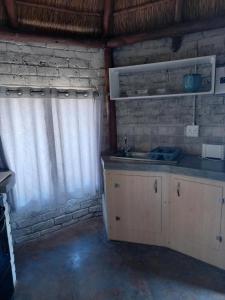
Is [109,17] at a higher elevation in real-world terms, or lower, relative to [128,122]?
higher

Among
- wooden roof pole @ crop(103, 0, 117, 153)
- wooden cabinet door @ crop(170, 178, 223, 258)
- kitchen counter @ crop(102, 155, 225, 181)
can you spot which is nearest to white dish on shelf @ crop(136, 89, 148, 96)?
wooden roof pole @ crop(103, 0, 117, 153)

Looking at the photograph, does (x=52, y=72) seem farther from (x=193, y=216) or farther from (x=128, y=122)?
(x=193, y=216)

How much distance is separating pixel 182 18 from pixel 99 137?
65.1 inches

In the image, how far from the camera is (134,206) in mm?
2736

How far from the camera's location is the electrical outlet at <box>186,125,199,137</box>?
2.86m

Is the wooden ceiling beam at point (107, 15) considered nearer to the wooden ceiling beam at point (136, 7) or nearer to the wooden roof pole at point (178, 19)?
the wooden ceiling beam at point (136, 7)

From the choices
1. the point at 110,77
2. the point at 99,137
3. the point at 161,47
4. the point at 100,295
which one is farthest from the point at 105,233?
the point at 161,47

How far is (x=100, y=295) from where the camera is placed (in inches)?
83.3

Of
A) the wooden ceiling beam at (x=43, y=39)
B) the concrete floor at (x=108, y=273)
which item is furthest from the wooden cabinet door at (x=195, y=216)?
the wooden ceiling beam at (x=43, y=39)

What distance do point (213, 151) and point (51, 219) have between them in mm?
2114

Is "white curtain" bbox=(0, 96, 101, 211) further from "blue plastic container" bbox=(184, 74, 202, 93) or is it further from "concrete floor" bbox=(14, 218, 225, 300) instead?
"blue plastic container" bbox=(184, 74, 202, 93)

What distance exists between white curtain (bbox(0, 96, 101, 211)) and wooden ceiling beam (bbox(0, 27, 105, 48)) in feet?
2.04

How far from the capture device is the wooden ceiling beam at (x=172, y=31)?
2529mm

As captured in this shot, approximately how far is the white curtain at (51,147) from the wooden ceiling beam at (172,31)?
766 mm
